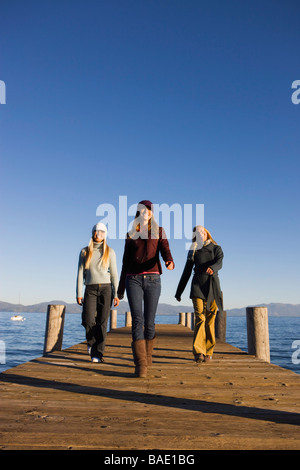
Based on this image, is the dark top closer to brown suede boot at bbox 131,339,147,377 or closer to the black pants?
the black pants

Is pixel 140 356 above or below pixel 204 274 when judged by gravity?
below

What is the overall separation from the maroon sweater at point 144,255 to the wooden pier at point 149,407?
4.51 ft

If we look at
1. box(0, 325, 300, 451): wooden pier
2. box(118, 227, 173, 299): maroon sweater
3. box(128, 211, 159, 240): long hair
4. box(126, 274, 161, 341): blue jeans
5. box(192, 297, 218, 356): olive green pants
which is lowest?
box(0, 325, 300, 451): wooden pier

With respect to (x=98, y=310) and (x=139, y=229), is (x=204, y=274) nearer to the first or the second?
(x=139, y=229)

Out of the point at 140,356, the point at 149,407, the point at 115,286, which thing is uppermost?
the point at 115,286

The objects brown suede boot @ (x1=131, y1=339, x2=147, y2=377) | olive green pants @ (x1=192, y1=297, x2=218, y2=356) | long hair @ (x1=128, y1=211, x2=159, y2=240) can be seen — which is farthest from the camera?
olive green pants @ (x1=192, y1=297, x2=218, y2=356)

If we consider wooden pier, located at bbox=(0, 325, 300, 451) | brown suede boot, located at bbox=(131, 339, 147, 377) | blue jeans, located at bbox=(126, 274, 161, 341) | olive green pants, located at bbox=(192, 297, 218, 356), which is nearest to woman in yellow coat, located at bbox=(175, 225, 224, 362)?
olive green pants, located at bbox=(192, 297, 218, 356)

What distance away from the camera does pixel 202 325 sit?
233 inches

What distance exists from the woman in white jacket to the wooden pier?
53 centimetres

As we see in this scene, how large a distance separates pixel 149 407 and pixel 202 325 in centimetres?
281

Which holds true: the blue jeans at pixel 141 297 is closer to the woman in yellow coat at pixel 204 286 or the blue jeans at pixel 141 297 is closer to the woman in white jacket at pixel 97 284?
the woman in white jacket at pixel 97 284

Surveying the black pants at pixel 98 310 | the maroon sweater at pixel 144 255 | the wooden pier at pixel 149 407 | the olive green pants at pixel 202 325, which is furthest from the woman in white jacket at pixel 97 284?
the olive green pants at pixel 202 325

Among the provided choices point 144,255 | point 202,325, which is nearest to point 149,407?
point 144,255

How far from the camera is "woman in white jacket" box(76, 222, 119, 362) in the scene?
19.5 feet
